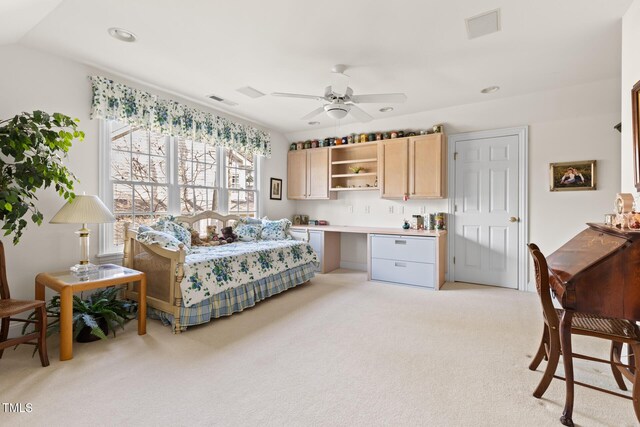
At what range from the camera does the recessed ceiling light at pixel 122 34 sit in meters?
2.41

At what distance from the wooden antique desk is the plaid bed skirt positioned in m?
2.66

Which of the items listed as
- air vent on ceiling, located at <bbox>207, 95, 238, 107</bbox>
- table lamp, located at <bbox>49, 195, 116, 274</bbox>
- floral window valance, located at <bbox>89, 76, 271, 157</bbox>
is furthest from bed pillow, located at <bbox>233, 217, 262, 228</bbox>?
table lamp, located at <bbox>49, 195, 116, 274</bbox>

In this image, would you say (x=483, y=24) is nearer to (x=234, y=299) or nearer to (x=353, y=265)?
(x=234, y=299)

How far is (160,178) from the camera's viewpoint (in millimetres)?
3713

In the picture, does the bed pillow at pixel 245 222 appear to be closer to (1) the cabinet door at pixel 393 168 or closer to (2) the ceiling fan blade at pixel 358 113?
(1) the cabinet door at pixel 393 168

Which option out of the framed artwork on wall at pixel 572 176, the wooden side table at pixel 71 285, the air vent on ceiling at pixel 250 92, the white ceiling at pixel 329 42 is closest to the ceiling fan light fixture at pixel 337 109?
the white ceiling at pixel 329 42

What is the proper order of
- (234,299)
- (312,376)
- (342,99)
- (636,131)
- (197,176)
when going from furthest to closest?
1. (197,176)
2. (234,299)
3. (342,99)
4. (312,376)
5. (636,131)

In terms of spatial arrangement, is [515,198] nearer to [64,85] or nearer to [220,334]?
[220,334]

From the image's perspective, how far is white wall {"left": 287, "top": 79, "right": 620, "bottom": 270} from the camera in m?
3.47

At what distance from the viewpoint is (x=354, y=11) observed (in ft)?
7.07

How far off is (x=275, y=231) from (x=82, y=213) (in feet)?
7.94

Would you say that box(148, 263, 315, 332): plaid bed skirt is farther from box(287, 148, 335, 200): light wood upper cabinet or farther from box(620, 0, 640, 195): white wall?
box(620, 0, 640, 195): white wall

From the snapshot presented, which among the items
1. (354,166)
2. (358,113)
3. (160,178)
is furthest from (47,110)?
(354,166)

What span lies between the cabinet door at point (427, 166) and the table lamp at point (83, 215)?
12.5 feet
